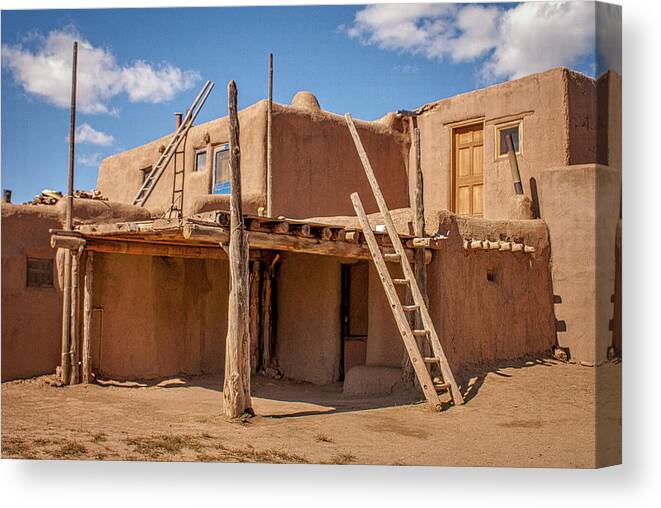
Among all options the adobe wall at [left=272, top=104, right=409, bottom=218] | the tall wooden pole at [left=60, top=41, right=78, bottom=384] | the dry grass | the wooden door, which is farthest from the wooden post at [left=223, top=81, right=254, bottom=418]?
the wooden door

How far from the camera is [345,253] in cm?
1067

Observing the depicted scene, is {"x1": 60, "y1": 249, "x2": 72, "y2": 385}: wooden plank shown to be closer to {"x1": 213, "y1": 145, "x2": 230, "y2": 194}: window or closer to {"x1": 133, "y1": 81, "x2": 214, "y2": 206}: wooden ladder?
{"x1": 133, "y1": 81, "x2": 214, "y2": 206}: wooden ladder

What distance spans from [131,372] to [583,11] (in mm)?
8431

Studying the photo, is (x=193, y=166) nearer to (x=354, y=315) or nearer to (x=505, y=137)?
(x=354, y=315)

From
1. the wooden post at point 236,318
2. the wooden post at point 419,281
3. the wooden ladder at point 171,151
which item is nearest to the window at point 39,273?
the wooden ladder at point 171,151

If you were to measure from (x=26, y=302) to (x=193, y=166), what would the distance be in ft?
16.0

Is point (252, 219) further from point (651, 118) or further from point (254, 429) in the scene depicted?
point (651, 118)

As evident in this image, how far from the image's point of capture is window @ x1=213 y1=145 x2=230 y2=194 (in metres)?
14.7

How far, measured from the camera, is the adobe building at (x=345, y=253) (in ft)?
36.9

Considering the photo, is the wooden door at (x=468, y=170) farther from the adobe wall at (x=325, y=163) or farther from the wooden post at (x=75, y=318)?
the wooden post at (x=75, y=318)

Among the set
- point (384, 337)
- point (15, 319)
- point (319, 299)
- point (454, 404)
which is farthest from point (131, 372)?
point (454, 404)

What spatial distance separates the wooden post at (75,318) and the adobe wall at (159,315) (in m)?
0.48

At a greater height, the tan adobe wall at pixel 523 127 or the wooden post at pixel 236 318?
the tan adobe wall at pixel 523 127

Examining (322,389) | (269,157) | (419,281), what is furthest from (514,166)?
(322,389)
